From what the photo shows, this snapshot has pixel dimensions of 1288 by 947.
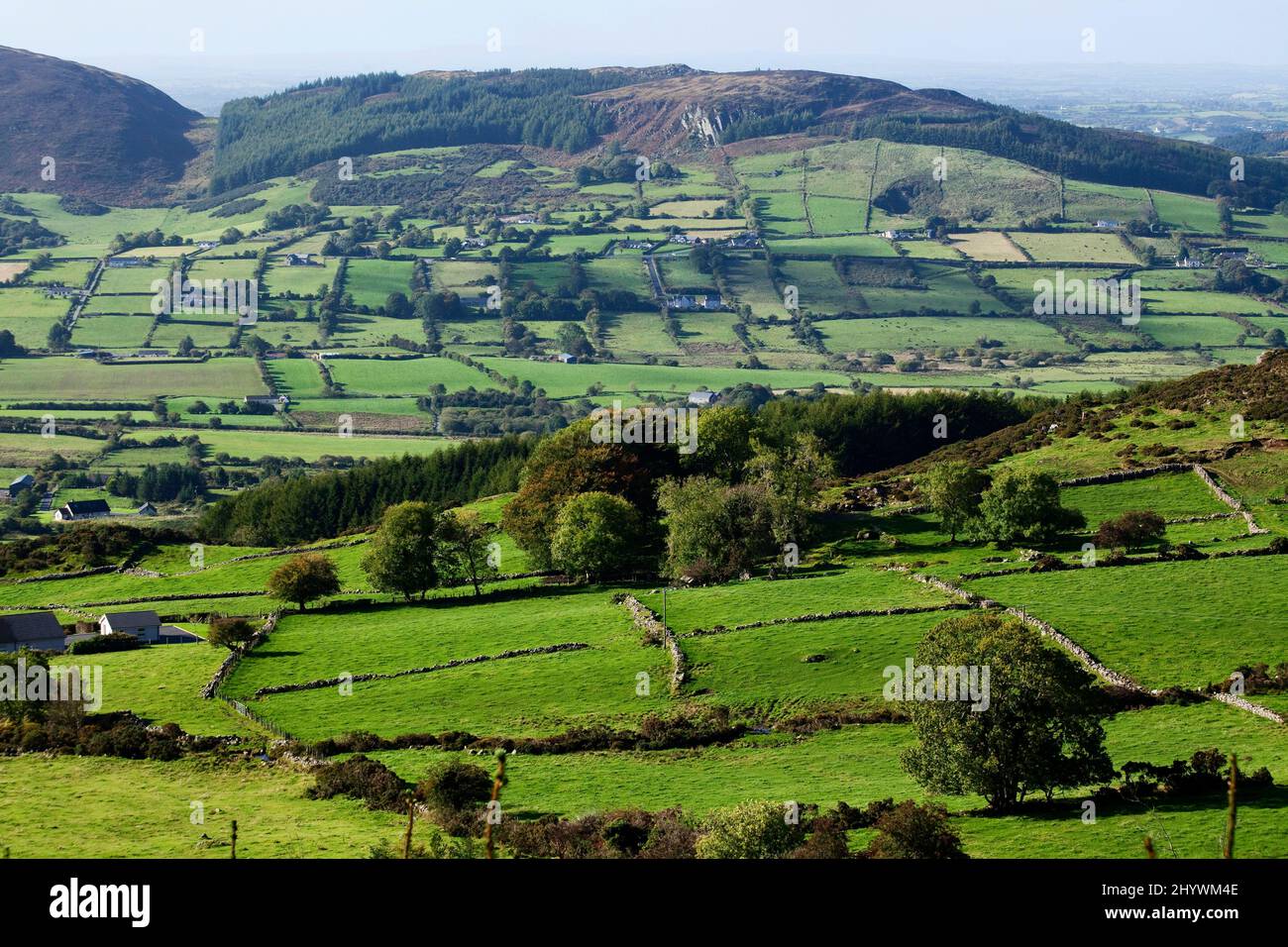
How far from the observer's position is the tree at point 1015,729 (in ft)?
137

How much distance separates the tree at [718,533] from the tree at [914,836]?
42.7 m

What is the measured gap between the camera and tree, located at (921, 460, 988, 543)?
270ft

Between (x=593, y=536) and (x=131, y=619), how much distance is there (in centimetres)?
2624

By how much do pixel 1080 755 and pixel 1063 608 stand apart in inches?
932

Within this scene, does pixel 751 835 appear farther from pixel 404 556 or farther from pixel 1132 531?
pixel 404 556

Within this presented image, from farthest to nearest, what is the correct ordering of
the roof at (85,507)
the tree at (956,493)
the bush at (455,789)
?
the roof at (85,507)
the tree at (956,493)
the bush at (455,789)

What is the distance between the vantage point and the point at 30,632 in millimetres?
74875

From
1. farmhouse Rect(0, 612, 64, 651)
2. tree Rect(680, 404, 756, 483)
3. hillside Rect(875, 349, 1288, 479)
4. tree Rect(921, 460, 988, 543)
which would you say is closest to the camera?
farmhouse Rect(0, 612, 64, 651)

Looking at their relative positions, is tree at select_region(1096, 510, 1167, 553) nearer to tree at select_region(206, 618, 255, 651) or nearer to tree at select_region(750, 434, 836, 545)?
tree at select_region(750, 434, 836, 545)

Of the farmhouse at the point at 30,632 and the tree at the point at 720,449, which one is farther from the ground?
the tree at the point at 720,449

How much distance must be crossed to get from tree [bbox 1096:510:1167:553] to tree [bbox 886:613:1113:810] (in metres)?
33.7

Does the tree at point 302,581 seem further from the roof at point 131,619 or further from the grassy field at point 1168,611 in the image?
the grassy field at point 1168,611

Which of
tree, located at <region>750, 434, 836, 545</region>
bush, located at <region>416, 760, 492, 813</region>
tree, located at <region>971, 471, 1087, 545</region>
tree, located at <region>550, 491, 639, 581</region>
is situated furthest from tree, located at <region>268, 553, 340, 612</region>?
tree, located at <region>971, 471, 1087, 545</region>

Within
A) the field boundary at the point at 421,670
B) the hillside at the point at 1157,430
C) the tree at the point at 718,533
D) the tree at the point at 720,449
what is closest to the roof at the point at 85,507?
the tree at the point at 720,449
